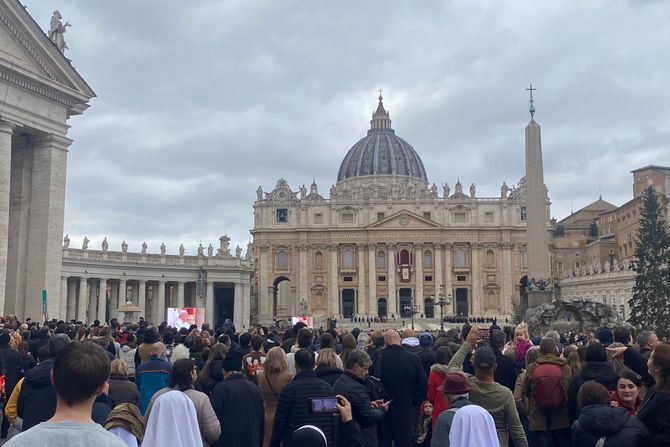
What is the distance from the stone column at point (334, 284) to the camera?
3401 inches

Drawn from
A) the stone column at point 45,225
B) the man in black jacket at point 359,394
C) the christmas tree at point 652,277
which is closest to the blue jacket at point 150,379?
the man in black jacket at point 359,394

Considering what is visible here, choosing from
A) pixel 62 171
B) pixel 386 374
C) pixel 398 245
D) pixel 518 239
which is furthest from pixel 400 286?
pixel 386 374

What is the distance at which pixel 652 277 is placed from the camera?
3844cm

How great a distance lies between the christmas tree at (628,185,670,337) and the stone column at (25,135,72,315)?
27584mm

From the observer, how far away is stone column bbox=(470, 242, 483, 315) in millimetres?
86562

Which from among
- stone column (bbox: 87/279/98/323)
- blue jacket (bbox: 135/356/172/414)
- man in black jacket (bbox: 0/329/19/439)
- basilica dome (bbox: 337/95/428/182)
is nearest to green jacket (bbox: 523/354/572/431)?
blue jacket (bbox: 135/356/172/414)

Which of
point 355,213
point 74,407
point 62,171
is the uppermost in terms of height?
point 355,213

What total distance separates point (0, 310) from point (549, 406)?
20.5 meters

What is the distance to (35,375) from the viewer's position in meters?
7.14

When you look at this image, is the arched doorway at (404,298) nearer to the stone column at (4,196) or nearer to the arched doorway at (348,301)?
the arched doorway at (348,301)

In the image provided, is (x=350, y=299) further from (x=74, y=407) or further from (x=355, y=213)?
(x=74, y=407)

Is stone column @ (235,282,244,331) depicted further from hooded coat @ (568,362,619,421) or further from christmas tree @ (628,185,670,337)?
hooded coat @ (568,362,619,421)

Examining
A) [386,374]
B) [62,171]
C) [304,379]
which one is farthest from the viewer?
[62,171]

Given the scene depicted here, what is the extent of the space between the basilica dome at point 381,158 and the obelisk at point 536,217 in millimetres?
81597
